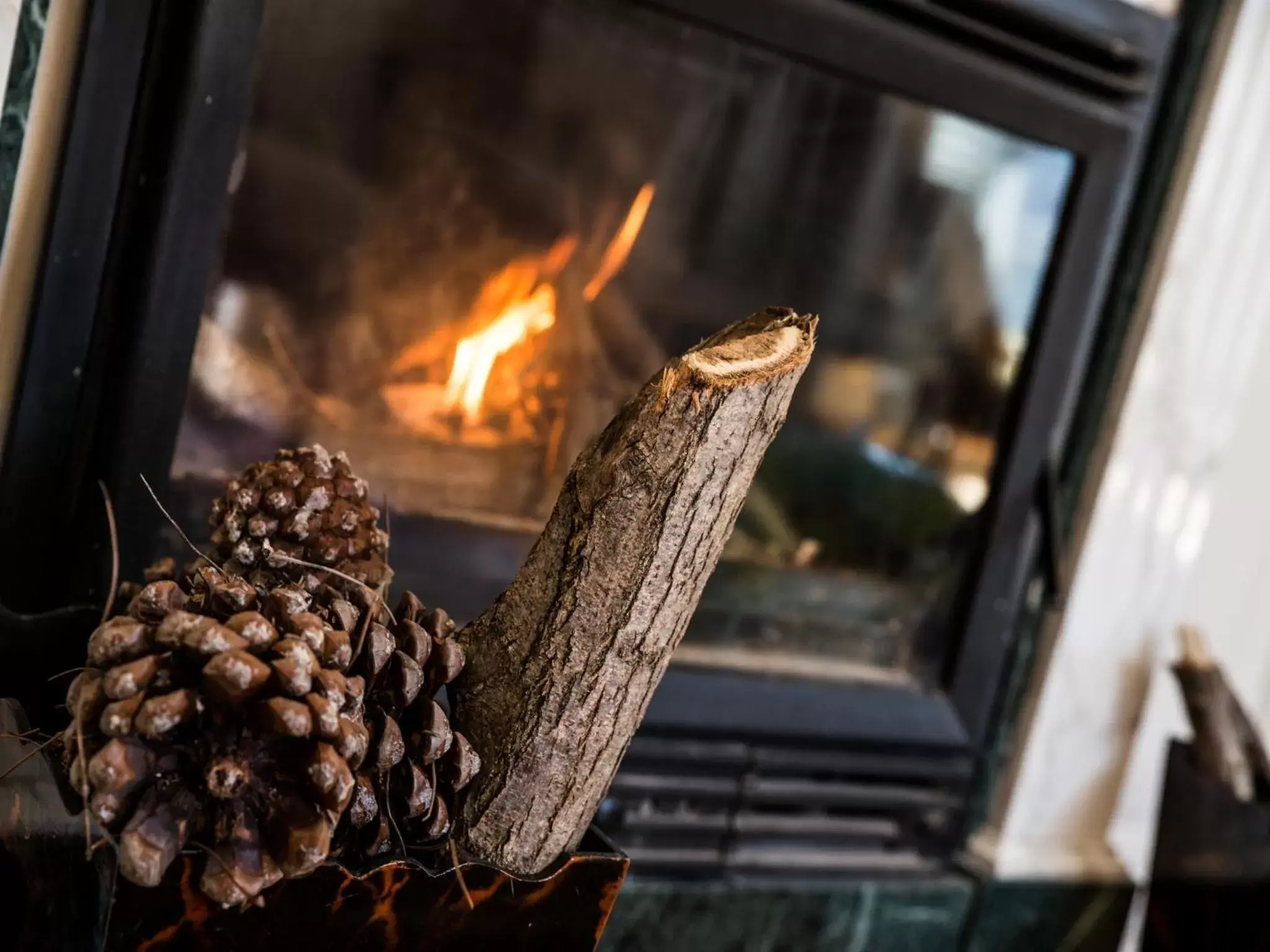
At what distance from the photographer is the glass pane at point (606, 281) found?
0.93 metres

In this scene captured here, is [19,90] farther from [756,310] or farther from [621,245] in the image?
[756,310]

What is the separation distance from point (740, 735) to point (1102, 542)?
50 centimetres

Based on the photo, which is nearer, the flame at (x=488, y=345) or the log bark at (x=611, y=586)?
the log bark at (x=611, y=586)

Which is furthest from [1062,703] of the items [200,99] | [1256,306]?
[200,99]

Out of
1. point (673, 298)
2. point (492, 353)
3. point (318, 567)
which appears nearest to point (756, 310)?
point (673, 298)

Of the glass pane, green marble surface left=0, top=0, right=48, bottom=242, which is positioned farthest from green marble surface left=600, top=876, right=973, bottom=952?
green marble surface left=0, top=0, right=48, bottom=242

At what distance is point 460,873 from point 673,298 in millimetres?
651

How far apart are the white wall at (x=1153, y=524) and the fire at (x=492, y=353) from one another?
66cm

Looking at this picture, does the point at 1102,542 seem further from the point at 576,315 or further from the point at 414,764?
the point at 414,764

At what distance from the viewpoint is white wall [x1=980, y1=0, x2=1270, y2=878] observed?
1.25 meters

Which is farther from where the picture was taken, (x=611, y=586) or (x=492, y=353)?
(x=492, y=353)

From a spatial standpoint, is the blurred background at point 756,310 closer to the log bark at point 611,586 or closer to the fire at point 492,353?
the fire at point 492,353

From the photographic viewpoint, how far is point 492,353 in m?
1.02

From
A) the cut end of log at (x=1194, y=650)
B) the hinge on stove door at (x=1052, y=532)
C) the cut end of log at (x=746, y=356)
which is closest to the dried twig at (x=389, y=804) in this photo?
the cut end of log at (x=746, y=356)
